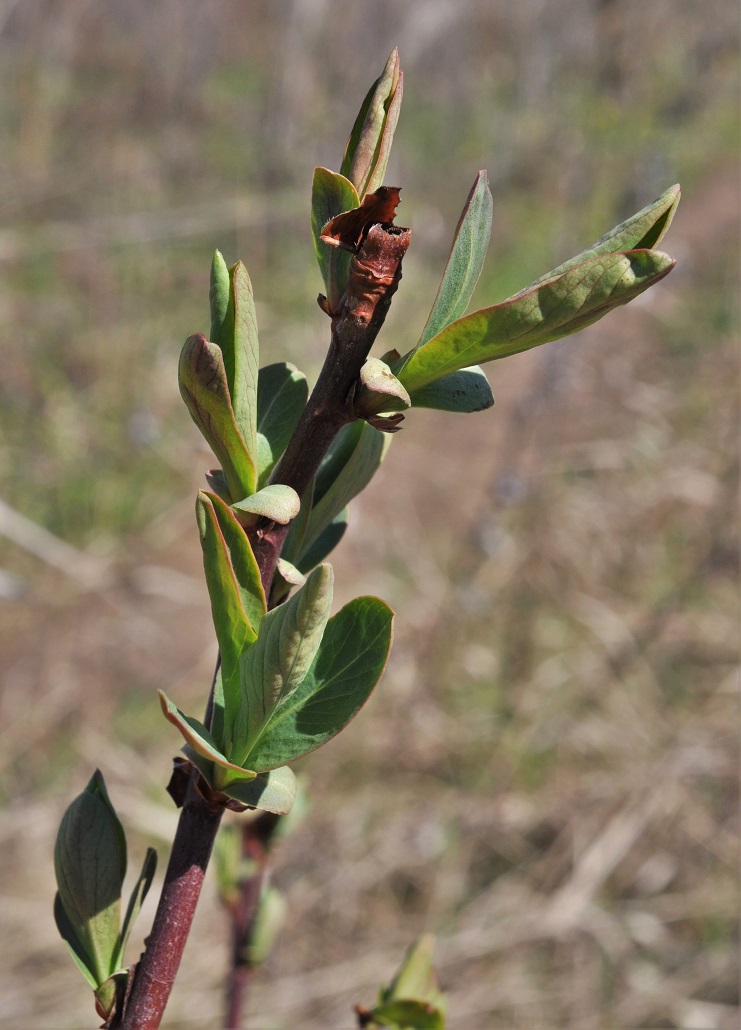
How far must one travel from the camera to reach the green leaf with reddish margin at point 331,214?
0.47 meters

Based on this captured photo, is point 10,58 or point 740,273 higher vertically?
point 10,58

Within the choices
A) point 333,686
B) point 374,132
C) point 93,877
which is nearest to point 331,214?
point 374,132

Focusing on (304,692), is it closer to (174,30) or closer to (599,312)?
(599,312)

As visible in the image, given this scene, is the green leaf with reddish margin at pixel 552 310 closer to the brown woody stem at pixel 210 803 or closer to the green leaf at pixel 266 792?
the brown woody stem at pixel 210 803

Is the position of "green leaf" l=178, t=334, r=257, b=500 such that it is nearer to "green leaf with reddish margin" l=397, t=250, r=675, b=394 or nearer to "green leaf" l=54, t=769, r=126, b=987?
"green leaf with reddish margin" l=397, t=250, r=675, b=394

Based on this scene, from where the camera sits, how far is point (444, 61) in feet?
26.1

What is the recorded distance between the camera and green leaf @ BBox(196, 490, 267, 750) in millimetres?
457

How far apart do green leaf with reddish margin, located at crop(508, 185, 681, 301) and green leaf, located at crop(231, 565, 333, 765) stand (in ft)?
0.55

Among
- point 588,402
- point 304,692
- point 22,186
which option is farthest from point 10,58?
point 304,692

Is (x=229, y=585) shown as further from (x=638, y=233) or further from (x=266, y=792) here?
(x=638, y=233)

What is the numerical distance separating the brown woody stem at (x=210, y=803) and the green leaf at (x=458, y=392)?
0.04m

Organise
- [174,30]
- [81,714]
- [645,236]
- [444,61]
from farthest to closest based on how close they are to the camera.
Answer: [444,61], [174,30], [81,714], [645,236]

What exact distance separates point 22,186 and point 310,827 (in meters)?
3.75

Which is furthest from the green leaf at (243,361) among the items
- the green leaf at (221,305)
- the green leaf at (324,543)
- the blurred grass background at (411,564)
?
the blurred grass background at (411,564)
